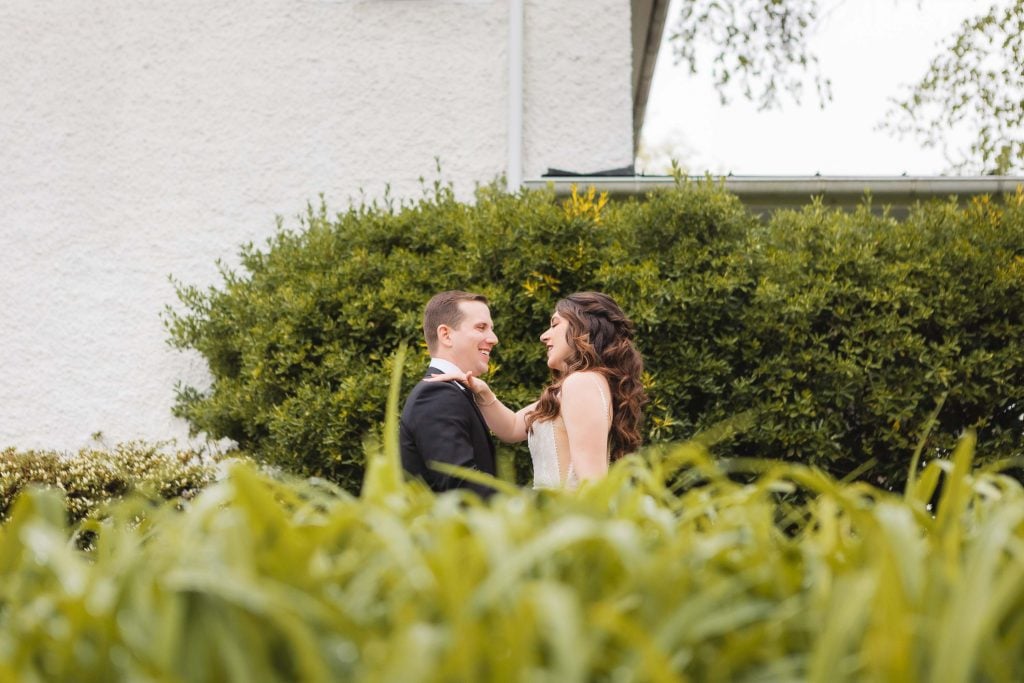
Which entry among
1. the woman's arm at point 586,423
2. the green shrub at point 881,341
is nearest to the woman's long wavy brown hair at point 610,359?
the woman's arm at point 586,423

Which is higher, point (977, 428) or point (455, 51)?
point (455, 51)

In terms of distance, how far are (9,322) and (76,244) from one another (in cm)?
80

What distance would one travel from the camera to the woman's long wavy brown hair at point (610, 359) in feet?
15.7

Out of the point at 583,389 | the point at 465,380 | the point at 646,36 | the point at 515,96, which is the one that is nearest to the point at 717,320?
the point at 583,389

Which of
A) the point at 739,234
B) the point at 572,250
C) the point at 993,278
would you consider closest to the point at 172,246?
the point at 572,250

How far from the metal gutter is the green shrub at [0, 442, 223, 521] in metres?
3.17

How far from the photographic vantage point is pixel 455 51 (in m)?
8.64

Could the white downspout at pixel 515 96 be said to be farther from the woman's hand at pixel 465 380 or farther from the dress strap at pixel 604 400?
the dress strap at pixel 604 400

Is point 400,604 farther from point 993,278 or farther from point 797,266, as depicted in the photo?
point 993,278

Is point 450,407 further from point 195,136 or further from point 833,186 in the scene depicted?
point 195,136

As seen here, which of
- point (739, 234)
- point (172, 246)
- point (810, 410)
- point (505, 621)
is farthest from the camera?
point (172, 246)

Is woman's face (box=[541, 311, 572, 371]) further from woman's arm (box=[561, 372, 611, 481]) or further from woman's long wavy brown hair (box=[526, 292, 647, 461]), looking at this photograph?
woman's arm (box=[561, 372, 611, 481])

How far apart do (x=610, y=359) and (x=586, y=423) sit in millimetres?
414

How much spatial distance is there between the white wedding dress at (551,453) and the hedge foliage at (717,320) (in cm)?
107
